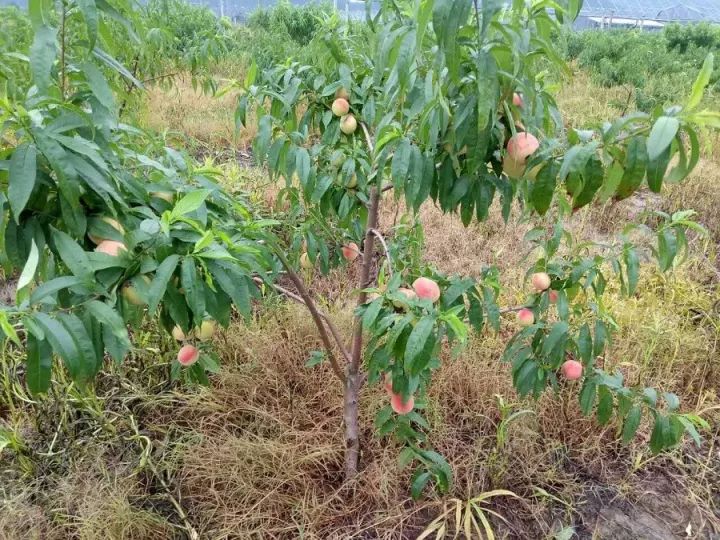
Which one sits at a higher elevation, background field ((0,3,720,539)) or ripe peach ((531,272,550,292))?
ripe peach ((531,272,550,292))

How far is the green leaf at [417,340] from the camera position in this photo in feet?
3.05

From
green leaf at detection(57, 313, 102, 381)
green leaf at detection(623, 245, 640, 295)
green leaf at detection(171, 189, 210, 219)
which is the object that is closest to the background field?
green leaf at detection(623, 245, 640, 295)

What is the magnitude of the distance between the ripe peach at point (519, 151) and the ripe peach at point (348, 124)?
626 millimetres

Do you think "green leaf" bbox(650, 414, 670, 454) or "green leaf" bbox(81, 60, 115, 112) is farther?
"green leaf" bbox(650, 414, 670, 454)

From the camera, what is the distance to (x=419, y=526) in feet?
5.49

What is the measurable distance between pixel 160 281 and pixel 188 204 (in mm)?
160

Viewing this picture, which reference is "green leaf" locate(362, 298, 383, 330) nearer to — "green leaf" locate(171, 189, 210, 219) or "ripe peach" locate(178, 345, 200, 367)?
"green leaf" locate(171, 189, 210, 219)

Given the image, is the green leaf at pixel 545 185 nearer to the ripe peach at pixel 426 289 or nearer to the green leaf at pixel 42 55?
the ripe peach at pixel 426 289

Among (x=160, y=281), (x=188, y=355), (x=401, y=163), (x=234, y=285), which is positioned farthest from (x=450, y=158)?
(x=188, y=355)

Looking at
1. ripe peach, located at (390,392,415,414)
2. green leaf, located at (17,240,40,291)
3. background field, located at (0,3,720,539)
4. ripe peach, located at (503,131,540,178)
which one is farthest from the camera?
background field, located at (0,3,720,539)

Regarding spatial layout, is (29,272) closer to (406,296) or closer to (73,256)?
(73,256)

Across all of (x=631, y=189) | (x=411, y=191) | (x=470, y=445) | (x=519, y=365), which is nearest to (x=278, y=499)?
(x=470, y=445)

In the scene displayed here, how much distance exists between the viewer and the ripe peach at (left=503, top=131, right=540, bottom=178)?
3.20ft

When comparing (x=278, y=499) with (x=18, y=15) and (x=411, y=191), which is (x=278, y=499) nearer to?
(x=411, y=191)
